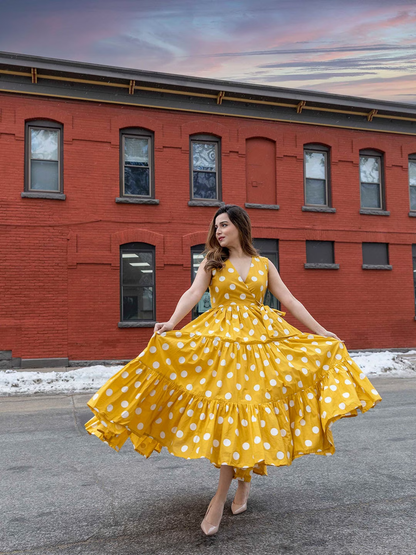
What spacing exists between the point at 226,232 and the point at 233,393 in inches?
45.1

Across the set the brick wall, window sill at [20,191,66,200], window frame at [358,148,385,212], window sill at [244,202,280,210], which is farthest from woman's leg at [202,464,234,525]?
window frame at [358,148,385,212]

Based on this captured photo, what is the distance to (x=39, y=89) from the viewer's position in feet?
44.7

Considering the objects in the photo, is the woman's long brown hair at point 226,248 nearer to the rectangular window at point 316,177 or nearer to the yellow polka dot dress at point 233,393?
the yellow polka dot dress at point 233,393

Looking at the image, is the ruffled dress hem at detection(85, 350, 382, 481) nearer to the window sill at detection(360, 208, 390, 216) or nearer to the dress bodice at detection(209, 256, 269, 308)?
the dress bodice at detection(209, 256, 269, 308)

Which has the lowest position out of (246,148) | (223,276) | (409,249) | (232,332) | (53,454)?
(53,454)

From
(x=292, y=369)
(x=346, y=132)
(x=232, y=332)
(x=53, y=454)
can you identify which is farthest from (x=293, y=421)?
(x=346, y=132)

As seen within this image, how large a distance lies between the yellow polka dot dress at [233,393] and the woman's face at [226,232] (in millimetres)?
296

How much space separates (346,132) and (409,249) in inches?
164

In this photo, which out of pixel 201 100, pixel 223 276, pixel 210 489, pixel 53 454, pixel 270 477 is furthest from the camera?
pixel 201 100

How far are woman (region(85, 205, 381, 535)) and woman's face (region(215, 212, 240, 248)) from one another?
0.05 ft

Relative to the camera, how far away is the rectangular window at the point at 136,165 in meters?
14.5

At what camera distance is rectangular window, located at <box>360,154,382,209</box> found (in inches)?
658

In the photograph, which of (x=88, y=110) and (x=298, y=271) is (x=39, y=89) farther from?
(x=298, y=271)

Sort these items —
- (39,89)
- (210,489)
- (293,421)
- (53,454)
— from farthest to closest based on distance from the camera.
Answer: (39,89) < (53,454) < (210,489) < (293,421)
